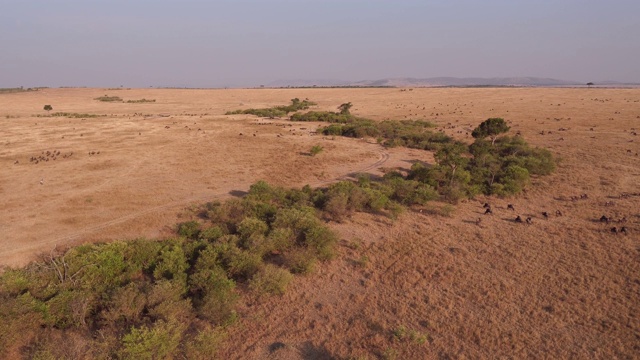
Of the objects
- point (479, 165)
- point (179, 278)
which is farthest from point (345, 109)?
point (179, 278)

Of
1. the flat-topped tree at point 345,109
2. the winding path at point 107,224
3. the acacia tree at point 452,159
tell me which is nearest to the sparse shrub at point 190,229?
the winding path at point 107,224

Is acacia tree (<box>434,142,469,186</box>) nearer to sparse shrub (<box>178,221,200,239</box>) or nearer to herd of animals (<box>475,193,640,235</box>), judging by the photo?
herd of animals (<box>475,193,640,235</box>)

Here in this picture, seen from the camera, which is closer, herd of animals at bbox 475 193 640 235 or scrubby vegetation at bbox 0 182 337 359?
scrubby vegetation at bbox 0 182 337 359

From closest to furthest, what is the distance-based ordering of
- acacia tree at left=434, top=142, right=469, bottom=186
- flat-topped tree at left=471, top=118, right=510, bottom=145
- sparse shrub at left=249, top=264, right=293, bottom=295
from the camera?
sparse shrub at left=249, top=264, right=293, bottom=295 → acacia tree at left=434, top=142, right=469, bottom=186 → flat-topped tree at left=471, top=118, right=510, bottom=145

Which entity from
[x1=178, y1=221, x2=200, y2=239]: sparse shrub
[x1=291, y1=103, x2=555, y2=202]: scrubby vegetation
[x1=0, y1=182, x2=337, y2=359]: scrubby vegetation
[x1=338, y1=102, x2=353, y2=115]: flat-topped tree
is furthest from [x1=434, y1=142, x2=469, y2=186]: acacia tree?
[x1=338, y1=102, x2=353, y2=115]: flat-topped tree

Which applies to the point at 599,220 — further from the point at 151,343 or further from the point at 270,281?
the point at 151,343

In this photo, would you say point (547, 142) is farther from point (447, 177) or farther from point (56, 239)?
point (56, 239)

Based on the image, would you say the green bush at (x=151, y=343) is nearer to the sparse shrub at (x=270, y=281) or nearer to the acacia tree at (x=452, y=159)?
the sparse shrub at (x=270, y=281)

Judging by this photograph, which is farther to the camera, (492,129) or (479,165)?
Answer: (492,129)
